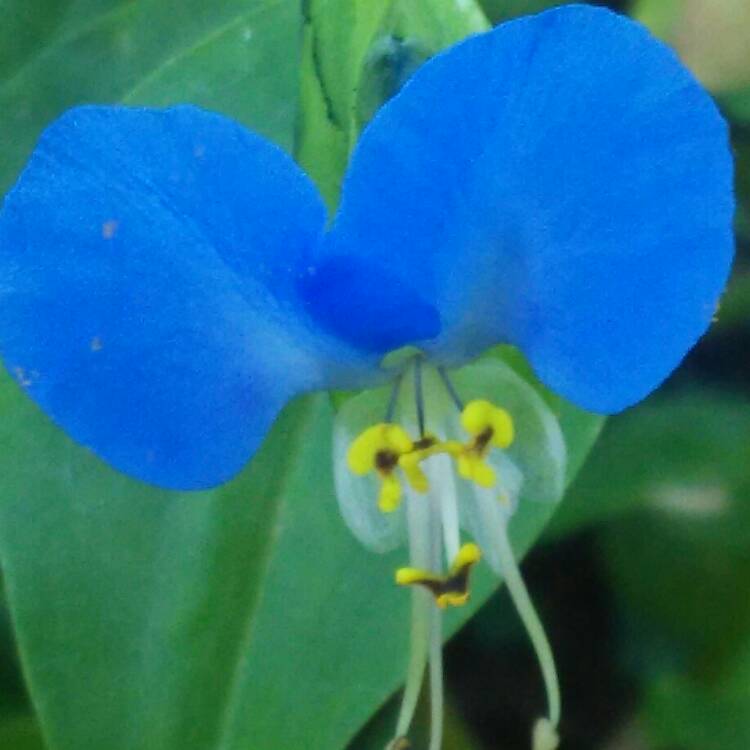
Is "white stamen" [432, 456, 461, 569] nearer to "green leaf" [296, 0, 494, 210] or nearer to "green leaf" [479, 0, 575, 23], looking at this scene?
"green leaf" [296, 0, 494, 210]

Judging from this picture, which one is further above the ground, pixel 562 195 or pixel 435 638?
pixel 562 195

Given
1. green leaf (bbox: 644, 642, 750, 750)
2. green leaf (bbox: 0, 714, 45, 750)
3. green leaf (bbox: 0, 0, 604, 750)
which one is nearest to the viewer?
green leaf (bbox: 0, 0, 604, 750)

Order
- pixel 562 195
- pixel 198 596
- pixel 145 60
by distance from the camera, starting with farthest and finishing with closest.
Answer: pixel 145 60 < pixel 198 596 < pixel 562 195

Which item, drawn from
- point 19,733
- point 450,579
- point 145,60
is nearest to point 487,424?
point 450,579

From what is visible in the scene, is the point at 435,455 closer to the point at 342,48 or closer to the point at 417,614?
the point at 417,614

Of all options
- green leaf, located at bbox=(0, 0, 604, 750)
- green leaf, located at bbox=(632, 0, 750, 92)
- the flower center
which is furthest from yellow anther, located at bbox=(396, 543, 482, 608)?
green leaf, located at bbox=(632, 0, 750, 92)

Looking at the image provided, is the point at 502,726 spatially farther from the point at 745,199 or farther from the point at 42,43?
the point at 42,43
